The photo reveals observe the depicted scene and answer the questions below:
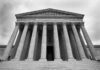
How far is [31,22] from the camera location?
90.2ft

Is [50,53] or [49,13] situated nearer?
[49,13]

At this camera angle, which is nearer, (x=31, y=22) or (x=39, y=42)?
(x=31, y=22)

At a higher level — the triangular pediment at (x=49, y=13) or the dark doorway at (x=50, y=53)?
the triangular pediment at (x=49, y=13)

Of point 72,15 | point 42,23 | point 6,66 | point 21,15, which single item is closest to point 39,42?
point 42,23

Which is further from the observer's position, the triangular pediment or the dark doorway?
the dark doorway

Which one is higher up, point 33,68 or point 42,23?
point 42,23

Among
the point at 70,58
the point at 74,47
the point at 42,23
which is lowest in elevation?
the point at 70,58

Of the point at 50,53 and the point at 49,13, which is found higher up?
the point at 49,13

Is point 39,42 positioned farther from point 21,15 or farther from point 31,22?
point 21,15

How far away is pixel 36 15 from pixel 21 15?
168 inches

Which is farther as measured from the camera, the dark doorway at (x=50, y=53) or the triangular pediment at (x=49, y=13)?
the dark doorway at (x=50, y=53)

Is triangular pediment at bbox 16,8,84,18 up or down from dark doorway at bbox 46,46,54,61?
up

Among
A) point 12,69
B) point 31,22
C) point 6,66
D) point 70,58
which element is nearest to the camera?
point 12,69

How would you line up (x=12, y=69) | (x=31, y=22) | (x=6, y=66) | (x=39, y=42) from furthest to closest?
(x=39, y=42) → (x=31, y=22) → (x=6, y=66) → (x=12, y=69)
